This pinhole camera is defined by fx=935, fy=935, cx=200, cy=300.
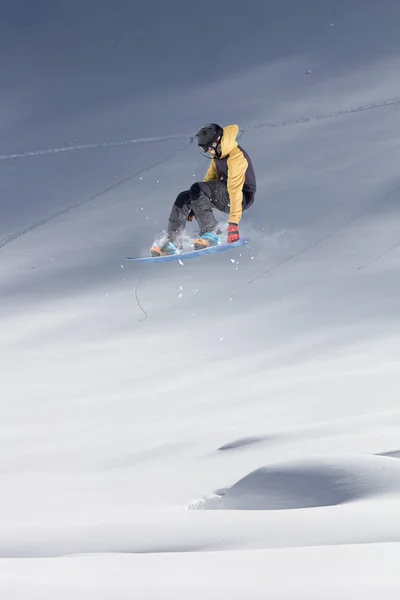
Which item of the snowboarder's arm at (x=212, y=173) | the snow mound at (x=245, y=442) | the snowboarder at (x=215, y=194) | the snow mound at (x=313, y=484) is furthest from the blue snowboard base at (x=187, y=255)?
the snow mound at (x=245, y=442)

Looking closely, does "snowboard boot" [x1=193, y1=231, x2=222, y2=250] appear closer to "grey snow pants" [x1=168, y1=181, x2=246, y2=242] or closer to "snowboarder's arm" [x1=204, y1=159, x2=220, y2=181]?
"grey snow pants" [x1=168, y1=181, x2=246, y2=242]

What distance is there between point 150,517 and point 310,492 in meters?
7.27

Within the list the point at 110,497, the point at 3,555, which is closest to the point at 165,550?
the point at 3,555

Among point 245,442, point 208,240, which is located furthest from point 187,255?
point 245,442

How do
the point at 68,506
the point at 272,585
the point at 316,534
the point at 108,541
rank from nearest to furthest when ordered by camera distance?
1. the point at 272,585
2. the point at 316,534
3. the point at 108,541
4. the point at 68,506

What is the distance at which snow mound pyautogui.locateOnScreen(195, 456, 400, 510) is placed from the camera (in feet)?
86.0

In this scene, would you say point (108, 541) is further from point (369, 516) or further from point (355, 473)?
point (355, 473)

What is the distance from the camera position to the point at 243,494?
29.0m

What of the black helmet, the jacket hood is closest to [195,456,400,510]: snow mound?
the jacket hood

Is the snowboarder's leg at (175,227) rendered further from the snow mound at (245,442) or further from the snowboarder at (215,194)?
the snow mound at (245,442)

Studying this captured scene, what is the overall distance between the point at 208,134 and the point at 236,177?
903 mm

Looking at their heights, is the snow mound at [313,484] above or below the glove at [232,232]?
below

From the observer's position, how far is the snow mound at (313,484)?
2620cm

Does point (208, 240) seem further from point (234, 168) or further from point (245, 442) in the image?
point (245, 442)
